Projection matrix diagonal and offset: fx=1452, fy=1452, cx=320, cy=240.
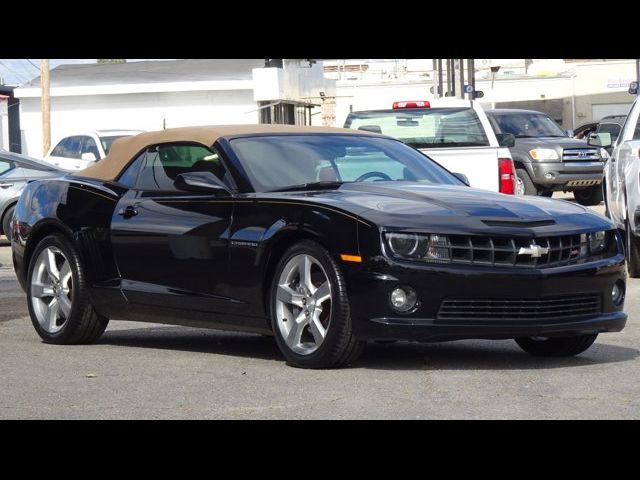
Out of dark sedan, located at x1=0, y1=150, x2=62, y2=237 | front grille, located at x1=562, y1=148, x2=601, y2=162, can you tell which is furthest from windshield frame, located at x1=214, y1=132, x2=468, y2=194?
front grille, located at x1=562, y1=148, x2=601, y2=162

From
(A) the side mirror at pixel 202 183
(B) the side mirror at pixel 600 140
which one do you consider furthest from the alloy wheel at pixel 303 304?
(B) the side mirror at pixel 600 140

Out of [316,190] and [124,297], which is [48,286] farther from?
[316,190]

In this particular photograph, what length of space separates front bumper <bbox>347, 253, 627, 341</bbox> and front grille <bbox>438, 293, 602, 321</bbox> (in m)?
0.02

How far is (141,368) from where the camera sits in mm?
8586

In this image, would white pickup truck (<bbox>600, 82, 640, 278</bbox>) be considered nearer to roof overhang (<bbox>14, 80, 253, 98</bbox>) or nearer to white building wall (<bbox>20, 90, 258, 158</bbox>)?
roof overhang (<bbox>14, 80, 253, 98</bbox>)

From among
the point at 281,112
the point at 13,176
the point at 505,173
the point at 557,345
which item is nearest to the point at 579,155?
the point at 505,173

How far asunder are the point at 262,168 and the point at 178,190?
0.61 metres

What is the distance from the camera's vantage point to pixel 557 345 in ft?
29.1

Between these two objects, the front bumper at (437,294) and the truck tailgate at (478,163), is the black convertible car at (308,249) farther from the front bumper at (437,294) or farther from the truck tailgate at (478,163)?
the truck tailgate at (478,163)

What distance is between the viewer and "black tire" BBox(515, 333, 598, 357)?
8789mm

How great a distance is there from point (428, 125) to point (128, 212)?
346 inches

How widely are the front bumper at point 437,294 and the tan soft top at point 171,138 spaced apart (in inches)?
73.7

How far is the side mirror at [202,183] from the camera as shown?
8828mm
